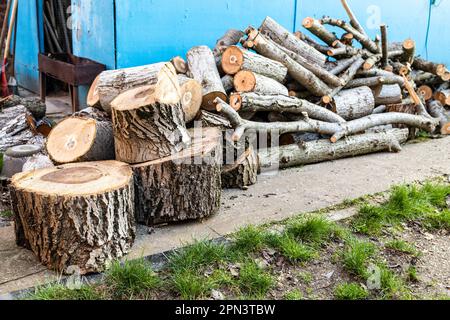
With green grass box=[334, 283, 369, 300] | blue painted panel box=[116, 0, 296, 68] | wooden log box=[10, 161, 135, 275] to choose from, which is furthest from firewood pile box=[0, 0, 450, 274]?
green grass box=[334, 283, 369, 300]

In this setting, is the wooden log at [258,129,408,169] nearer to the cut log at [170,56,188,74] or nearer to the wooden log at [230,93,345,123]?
the wooden log at [230,93,345,123]


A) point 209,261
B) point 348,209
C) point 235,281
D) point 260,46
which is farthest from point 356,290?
point 260,46

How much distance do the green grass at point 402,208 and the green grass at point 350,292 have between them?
0.90 metres

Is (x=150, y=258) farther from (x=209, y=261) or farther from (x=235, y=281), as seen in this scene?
(x=235, y=281)

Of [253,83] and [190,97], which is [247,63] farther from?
[190,97]

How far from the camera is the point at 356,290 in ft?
9.54

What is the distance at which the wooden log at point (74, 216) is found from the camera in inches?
117

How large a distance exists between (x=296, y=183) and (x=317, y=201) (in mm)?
498

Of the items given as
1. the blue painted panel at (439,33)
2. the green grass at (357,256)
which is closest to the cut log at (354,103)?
the green grass at (357,256)

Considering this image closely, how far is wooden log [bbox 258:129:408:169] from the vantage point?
5.05 meters

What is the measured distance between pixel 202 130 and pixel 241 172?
0.59 m

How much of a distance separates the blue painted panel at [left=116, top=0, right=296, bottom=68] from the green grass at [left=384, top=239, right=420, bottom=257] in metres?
3.66

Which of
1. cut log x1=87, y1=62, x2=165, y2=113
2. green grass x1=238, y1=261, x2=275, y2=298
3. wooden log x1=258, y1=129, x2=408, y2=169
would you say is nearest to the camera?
green grass x1=238, y1=261, x2=275, y2=298

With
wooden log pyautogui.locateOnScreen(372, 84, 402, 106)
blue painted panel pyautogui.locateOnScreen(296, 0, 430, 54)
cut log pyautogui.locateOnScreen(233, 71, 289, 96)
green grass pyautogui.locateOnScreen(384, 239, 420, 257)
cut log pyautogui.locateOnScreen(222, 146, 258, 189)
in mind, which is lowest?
green grass pyautogui.locateOnScreen(384, 239, 420, 257)
